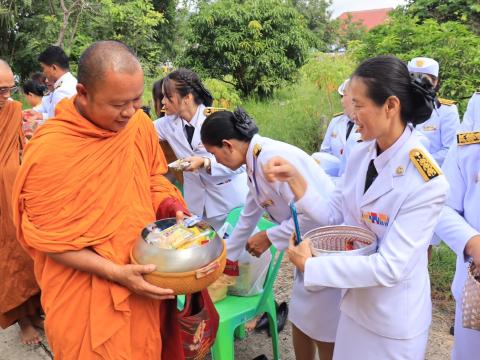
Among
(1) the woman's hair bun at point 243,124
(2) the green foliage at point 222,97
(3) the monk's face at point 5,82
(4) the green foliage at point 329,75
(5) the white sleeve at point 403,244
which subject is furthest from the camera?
(2) the green foliage at point 222,97

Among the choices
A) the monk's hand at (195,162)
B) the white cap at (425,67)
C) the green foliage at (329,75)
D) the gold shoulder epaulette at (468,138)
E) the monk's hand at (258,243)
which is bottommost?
the green foliage at (329,75)

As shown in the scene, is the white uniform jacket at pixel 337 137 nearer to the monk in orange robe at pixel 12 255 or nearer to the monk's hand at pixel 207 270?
the monk's hand at pixel 207 270

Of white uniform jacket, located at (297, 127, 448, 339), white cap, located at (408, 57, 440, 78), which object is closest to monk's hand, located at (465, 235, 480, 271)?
white uniform jacket, located at (297, 127, 448, 339)

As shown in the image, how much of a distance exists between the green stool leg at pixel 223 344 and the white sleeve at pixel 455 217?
1272 millimetres

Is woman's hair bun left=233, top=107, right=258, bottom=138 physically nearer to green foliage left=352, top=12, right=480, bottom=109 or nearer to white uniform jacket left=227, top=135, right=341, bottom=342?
white uniform jacket left=227, top=135, right=341, bottom=342

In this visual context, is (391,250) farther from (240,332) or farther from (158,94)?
(158,94)

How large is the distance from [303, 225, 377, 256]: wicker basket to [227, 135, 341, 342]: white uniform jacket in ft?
0.90

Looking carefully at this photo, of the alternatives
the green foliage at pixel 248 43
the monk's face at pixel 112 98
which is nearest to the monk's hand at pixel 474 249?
the monk's face at pixel 112 98

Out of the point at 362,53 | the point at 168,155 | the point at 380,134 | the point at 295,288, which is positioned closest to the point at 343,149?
the point at 168,155

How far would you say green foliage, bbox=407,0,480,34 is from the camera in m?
7.13

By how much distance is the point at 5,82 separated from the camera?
296 cm

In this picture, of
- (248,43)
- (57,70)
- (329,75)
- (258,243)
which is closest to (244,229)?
(258,243)

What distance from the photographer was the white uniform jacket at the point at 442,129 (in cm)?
398

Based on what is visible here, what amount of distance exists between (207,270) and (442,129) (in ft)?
10.8
